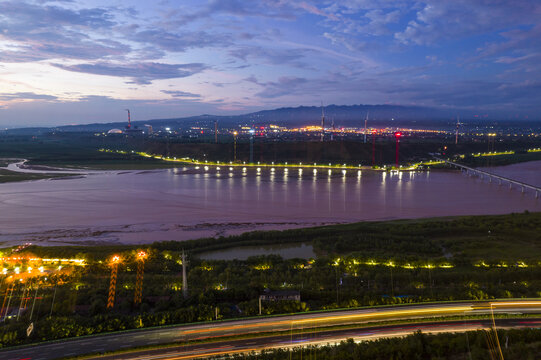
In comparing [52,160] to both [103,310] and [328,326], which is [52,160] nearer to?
[103,310]

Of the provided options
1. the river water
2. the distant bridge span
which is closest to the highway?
the river water

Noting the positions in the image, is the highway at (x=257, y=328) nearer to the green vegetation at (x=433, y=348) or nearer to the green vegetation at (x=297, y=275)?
the green vegetation at (x=297, y=275)

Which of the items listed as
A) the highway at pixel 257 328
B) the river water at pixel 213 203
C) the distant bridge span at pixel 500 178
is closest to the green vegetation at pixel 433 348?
the highway at pixel 257 328

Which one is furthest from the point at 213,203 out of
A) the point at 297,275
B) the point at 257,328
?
the point at 257,328

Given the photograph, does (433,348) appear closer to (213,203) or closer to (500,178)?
(213,203)

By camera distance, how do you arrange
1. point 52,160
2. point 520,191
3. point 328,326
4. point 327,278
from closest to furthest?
point 328,326
point 327,278
point 520,191
point 52,160

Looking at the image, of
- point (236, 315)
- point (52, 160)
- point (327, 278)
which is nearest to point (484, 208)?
point (327, 278)

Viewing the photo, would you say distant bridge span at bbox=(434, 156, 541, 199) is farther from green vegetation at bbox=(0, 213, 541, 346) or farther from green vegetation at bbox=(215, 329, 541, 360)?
green vegetation at bbox=(215, 329, 541, 360)
